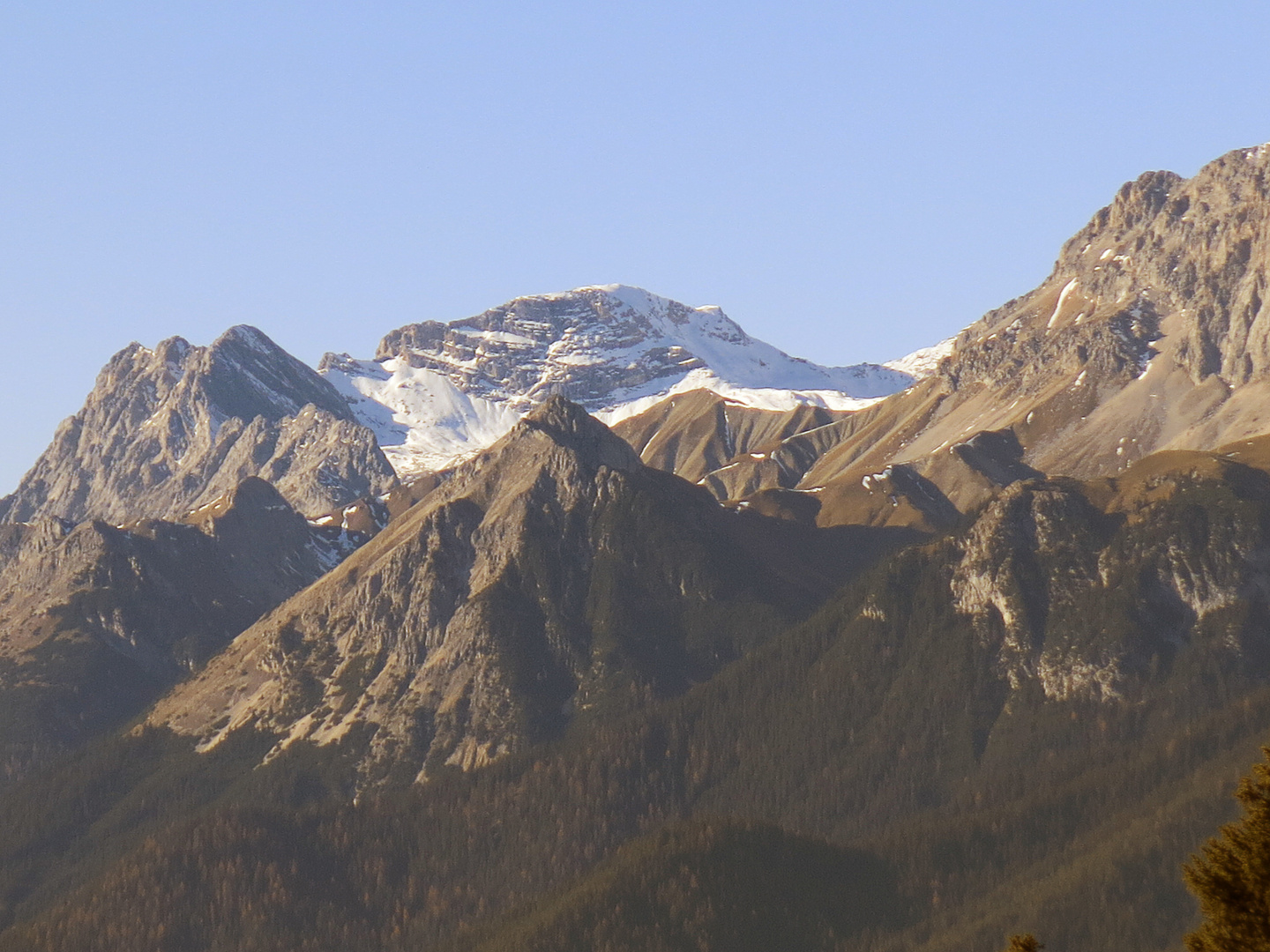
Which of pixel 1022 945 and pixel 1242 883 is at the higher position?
pixel 1022 945

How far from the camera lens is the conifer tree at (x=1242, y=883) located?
52281mm

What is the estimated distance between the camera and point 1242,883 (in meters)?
53.2

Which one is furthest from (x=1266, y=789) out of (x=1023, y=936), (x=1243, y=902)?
(x=1023, y=936)

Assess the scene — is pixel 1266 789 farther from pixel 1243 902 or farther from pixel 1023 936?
pixel 1023 936

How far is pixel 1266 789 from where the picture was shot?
173 ft

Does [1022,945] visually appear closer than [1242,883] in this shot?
Yes

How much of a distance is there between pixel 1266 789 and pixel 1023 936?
7.63 meters

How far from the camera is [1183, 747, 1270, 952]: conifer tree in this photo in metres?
52.3

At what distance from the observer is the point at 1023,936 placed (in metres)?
54.4

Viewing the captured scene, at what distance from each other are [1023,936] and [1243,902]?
5.89 metres

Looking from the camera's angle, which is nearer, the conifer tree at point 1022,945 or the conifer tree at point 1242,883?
the conifer tree at point 1022,945

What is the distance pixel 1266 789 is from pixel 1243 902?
3.27m

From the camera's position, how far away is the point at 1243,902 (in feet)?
175

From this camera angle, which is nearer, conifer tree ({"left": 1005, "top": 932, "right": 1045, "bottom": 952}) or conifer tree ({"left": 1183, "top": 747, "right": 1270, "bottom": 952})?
conifer tree ({"left": 1005, "top": 932, "right": 1045, "bottom": 952})
